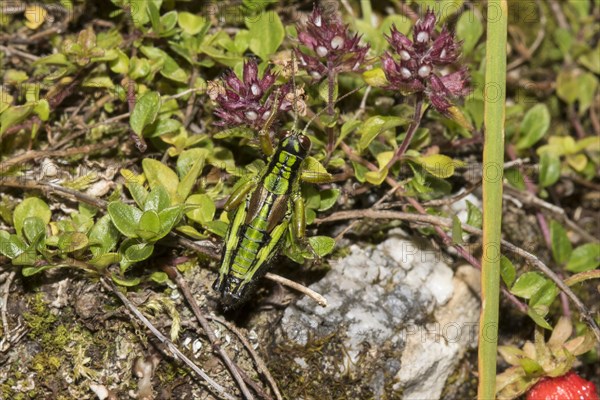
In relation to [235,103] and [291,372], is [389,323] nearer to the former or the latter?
[291,372]

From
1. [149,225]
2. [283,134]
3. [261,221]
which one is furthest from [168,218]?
[283,134]

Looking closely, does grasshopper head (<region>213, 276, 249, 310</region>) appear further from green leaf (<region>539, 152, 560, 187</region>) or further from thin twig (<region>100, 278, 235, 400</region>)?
green leaf (<region>539, 152, 560, 187</region>)

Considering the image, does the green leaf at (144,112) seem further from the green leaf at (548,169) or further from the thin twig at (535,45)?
the thin twig at (535,45)

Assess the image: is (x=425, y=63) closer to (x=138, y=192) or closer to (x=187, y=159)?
(x=187, y=159)

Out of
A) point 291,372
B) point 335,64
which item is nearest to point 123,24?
point 335,64

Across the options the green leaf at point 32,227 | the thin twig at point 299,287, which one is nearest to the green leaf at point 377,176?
the thin twig at point 299,287
